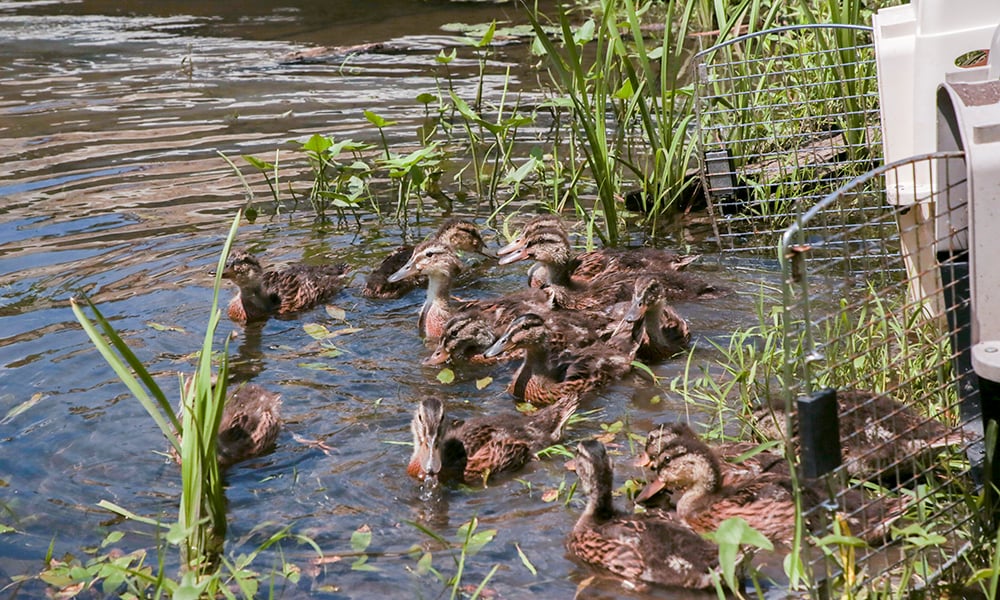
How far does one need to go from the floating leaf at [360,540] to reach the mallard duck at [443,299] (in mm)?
1907

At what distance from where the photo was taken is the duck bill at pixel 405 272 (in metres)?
6.13

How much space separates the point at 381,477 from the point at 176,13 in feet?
36.2

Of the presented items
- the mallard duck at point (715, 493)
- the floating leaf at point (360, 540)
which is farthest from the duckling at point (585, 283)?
the floating leaf at point (360, 540)

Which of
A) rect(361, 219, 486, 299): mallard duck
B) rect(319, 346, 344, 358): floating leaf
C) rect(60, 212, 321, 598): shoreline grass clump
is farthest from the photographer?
rect(361, 219, 486, 299): mallard duck

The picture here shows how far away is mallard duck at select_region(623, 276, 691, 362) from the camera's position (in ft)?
17.6

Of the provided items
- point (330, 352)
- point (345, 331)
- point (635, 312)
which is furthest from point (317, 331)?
point (635, 312)

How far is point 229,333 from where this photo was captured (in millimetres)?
5082

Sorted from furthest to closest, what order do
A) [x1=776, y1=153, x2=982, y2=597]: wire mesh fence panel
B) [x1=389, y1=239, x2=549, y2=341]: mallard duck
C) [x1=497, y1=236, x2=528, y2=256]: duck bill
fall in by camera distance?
[x1=497, y1=236, x2=528, y2=256]: duck bill, [x1=389, y1=239, x2=549, y2=341]: mallard duck, [x1=776, y1=153, x2=982, y2=597]: wire mesh fence panel

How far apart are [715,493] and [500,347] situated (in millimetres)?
1540

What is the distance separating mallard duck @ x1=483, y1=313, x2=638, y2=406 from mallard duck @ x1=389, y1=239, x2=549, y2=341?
462 millimetres

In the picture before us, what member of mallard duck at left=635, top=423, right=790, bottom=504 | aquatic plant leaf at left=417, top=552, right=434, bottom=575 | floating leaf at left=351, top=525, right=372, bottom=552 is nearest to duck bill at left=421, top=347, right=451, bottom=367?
mallard duck at left=635, top=423, right=790, bottom=504

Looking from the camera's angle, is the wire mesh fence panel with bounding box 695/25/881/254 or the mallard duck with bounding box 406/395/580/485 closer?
the mallard duck with bounding box 406/395/580/485

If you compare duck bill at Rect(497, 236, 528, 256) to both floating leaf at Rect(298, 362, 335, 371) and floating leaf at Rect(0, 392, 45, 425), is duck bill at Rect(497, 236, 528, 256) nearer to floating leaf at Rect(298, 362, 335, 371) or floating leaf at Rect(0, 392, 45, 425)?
floating leaf at Rect(298, 362, 335, 371)

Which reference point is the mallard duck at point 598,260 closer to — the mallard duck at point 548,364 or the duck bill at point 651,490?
the mallard duck at point 548,364
